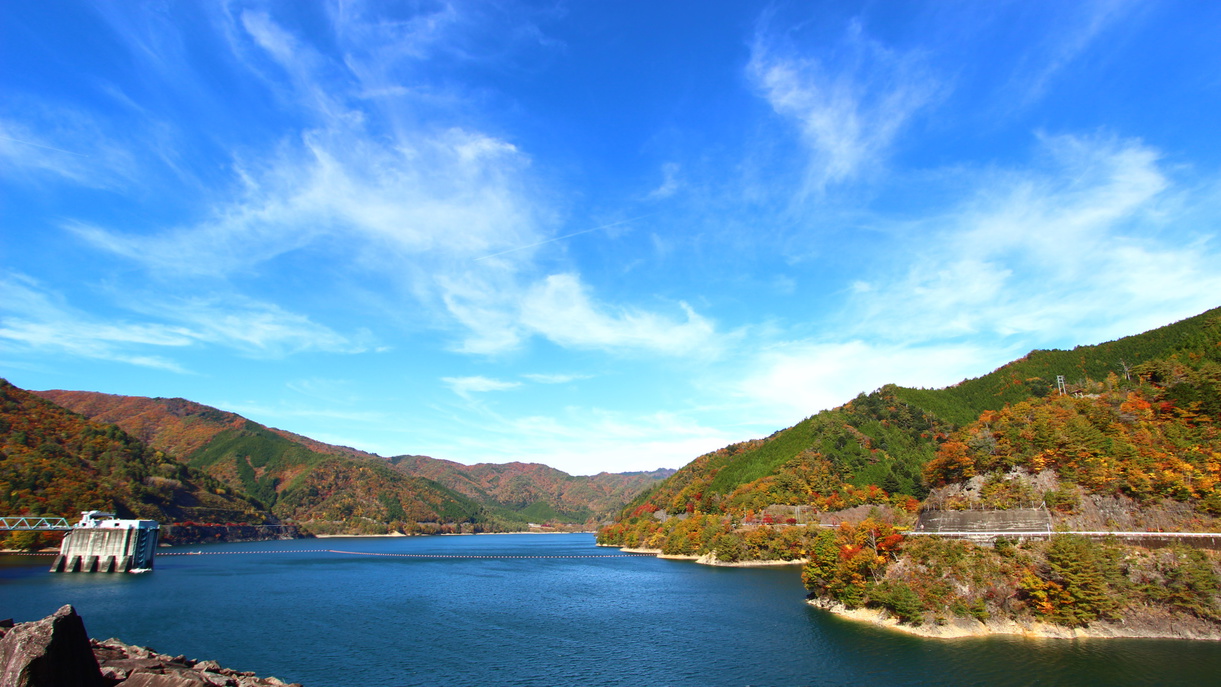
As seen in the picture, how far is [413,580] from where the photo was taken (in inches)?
3890

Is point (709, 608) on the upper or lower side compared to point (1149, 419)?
lower

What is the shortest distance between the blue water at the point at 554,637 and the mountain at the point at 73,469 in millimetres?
52241

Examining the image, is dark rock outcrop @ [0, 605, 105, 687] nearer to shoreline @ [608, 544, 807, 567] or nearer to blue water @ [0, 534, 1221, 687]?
blue water @ [0, 534, 1221, 687]

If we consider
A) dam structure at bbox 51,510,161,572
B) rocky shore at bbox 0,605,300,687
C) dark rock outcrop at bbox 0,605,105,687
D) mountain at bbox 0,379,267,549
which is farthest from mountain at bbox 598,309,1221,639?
mountain at bbox 0,379,267,549

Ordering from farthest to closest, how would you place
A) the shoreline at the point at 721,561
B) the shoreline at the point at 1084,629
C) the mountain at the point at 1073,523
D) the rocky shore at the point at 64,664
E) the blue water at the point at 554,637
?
1. the shoreline at the point at 721,561
2. the mountain at the point at 1073,523
3. the shoreline at the point at 1084,629
4. the blue water at the point at 554,637
5. the rocky shore at the point at 64,664

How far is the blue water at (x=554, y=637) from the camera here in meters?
39.1

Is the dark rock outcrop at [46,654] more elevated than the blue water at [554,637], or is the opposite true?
the dark rock outcrop at [46,654]

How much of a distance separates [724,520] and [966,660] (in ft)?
314

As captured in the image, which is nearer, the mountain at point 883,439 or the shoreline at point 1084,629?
the shoreline at point 1084,629

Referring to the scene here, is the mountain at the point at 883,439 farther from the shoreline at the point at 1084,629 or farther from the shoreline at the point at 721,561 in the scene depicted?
the shoreline at the point at 1084,629

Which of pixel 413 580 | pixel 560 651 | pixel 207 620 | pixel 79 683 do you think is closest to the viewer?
pixel 79 683

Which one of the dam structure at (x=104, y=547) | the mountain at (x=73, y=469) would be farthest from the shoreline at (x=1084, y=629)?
the mountain at (x=73, y=469)

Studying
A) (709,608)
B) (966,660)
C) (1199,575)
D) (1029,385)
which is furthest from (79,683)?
(1029,385)

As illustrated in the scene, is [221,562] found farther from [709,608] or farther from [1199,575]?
[1199,575]
